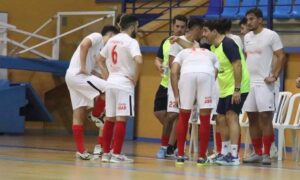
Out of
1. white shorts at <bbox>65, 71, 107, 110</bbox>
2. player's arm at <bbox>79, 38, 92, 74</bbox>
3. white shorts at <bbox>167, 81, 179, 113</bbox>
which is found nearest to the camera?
player's arm at <bbox>79, 38, 92, 74</bbox>

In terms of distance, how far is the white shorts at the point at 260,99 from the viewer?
10.4m

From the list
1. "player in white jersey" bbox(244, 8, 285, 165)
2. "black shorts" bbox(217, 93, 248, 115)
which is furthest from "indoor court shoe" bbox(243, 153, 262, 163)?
"black shorts" bbox(217, 93, 248, 115)

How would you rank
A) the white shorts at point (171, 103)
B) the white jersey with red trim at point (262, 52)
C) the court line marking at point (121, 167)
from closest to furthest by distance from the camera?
the court line marking at point (121, 167)
the white jersey with red trim at point (262, 52)
the white shorts at point (171, 103)

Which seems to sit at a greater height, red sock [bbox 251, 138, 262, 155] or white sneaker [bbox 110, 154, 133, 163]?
red sock [bbox 251, 138, 262, 155]

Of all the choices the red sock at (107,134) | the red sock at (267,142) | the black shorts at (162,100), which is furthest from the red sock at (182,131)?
the black shorts at (162,100)

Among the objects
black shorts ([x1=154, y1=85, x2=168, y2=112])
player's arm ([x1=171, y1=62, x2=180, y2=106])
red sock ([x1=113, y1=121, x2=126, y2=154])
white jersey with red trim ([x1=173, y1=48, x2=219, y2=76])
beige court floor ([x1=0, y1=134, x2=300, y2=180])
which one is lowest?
beige court floor ([x1=0, y1=134, x2=300, y2=180])

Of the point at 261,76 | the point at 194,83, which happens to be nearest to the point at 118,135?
the point at 194,83

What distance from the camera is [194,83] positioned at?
9.59 meters

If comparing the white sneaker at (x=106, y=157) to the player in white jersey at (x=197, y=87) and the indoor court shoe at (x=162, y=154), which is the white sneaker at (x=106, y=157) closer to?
the player in white jersey at (x=197, y=87)

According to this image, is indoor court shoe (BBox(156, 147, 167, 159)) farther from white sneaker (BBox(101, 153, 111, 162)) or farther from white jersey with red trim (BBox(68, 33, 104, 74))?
white jersey with red trim (BBox(68, 33, 104, 74))

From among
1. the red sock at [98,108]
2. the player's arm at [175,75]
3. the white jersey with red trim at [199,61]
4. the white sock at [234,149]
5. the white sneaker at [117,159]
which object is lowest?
the white sneaker at [117,159]

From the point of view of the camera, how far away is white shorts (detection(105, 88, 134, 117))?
9.52 m

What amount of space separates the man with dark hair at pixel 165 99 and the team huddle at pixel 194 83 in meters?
0.03

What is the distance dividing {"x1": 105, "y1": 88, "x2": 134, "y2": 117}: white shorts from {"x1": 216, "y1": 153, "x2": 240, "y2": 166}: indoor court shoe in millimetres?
1260
